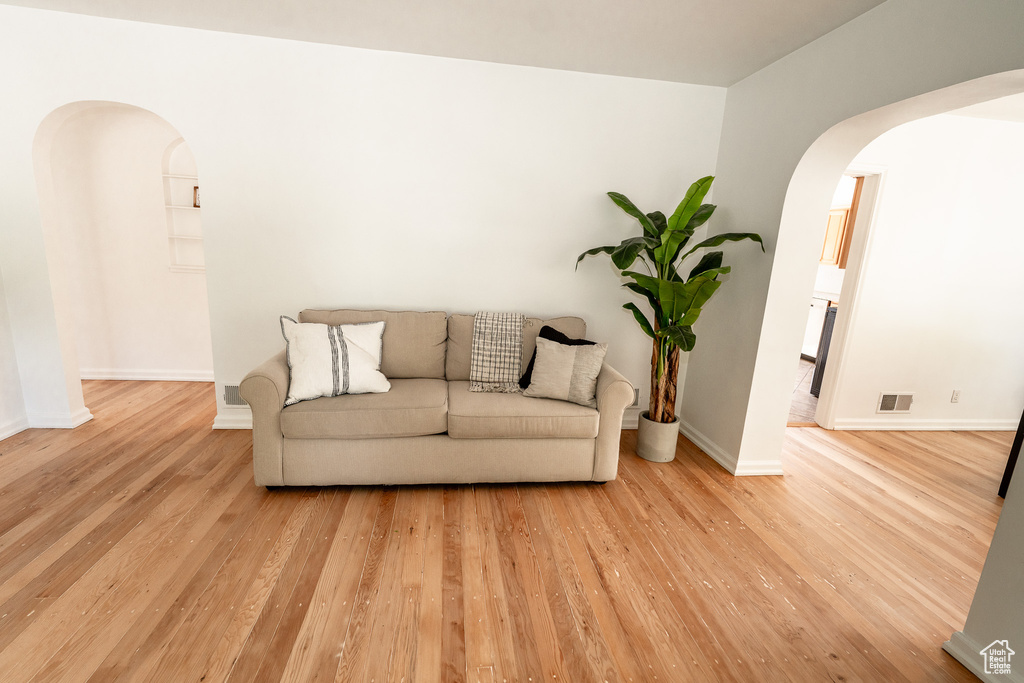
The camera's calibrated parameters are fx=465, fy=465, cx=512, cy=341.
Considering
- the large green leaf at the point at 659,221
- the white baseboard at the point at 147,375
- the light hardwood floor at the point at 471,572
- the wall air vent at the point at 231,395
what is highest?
the large green leaf at the point at 659,221

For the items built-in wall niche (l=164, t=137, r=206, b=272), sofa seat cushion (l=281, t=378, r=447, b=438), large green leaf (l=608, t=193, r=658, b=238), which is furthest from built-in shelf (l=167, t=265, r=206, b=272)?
large green leaf (l=608, t=193, r=658, b=238)

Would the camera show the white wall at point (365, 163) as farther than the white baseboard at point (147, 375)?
No

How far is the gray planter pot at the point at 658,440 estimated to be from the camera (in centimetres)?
307

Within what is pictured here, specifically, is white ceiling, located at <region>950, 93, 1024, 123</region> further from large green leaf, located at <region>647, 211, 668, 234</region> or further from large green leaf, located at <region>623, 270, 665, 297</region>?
large green leaf, located at <region>623, 270, 665, 297</region>

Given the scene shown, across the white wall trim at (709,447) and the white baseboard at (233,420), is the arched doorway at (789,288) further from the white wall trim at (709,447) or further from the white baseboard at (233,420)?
the white baseboard at (233,420)

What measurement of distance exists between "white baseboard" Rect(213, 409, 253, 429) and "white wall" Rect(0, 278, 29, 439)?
3.90ft

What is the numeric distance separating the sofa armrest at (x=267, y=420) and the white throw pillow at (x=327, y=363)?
0.08 metres

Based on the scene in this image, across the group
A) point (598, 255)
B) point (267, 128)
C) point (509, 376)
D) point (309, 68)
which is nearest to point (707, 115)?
point (598, 255)

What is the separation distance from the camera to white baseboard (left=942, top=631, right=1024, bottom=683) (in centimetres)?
148

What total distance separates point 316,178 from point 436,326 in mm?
1256

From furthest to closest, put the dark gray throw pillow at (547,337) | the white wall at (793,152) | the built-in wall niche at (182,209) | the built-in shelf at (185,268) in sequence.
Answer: the built-in shelf at (185,268)
the built-in wall niche at (182,209)
the dark gray throw pillow at (547,337)
the white wall at (793,152)

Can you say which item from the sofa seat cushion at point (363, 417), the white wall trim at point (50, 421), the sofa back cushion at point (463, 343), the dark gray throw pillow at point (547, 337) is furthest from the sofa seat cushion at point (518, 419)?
the white wall trim at point (50, 421)

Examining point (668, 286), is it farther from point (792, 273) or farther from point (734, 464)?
point (734, 464)

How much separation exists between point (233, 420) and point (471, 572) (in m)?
2.25
